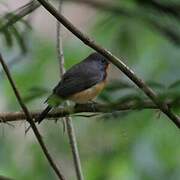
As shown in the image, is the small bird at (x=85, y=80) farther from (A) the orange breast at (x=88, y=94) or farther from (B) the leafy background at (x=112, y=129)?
(B) the leafy background at (x=112, y=129)

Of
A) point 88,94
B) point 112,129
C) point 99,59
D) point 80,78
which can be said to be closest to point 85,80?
point 80,78

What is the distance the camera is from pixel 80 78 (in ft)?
14.8

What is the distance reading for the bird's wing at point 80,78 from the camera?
4.12 m

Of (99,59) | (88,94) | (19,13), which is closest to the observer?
(19,13)

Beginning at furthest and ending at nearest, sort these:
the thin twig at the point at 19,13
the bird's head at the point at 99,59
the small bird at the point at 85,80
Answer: the bird's head at the point at 99,59 → the small bird at the point at 85,80 → the thin twig at the point at 19,13

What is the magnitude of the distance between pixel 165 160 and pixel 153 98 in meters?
2.61

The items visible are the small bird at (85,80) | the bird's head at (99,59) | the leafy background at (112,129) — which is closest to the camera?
the leafy background at (112,129)

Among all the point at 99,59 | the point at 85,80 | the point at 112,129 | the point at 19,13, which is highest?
the point at 99,59

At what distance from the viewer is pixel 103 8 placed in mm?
1229

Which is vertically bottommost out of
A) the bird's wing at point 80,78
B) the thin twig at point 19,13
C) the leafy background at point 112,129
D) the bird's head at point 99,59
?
the thin twig at point 19,13

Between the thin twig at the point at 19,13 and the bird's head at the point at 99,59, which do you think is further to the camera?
the bird's head at the point at 99,59

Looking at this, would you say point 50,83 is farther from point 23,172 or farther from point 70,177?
point 70,177

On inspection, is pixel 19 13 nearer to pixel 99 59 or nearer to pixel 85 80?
pixel 85 80

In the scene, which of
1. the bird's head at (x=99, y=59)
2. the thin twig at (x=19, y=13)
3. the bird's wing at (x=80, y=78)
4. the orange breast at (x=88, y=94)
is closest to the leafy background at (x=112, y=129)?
the bird's wing at (x=80, y=78)
